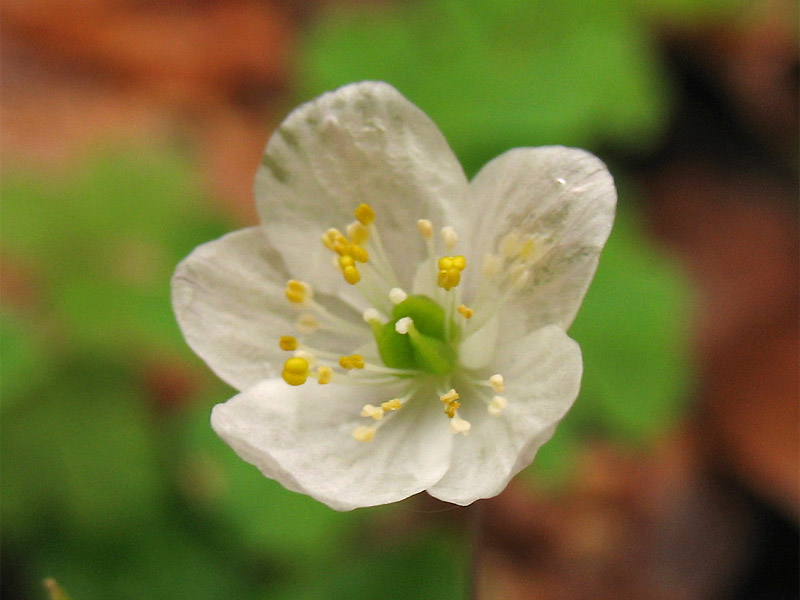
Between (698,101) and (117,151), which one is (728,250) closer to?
(698,101)

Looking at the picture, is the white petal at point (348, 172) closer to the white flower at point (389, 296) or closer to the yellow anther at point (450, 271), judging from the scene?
the white flower at point (389, 296)

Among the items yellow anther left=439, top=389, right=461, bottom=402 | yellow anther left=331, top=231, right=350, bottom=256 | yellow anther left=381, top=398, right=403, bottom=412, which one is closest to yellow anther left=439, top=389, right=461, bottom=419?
yellow anther left=439, top=389, right=461, bottom=402

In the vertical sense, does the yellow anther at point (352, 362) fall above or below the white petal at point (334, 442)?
above

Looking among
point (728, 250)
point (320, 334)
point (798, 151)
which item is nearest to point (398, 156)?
point (320, 334)

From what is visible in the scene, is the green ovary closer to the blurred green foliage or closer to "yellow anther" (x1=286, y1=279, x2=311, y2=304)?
"yellow anther" (x1=286, y1=279, x2=311, y2=304)

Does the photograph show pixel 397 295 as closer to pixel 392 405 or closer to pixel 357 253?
pixel 357 253

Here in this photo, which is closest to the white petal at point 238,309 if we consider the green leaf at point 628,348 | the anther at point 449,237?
the anther at point 449,237
